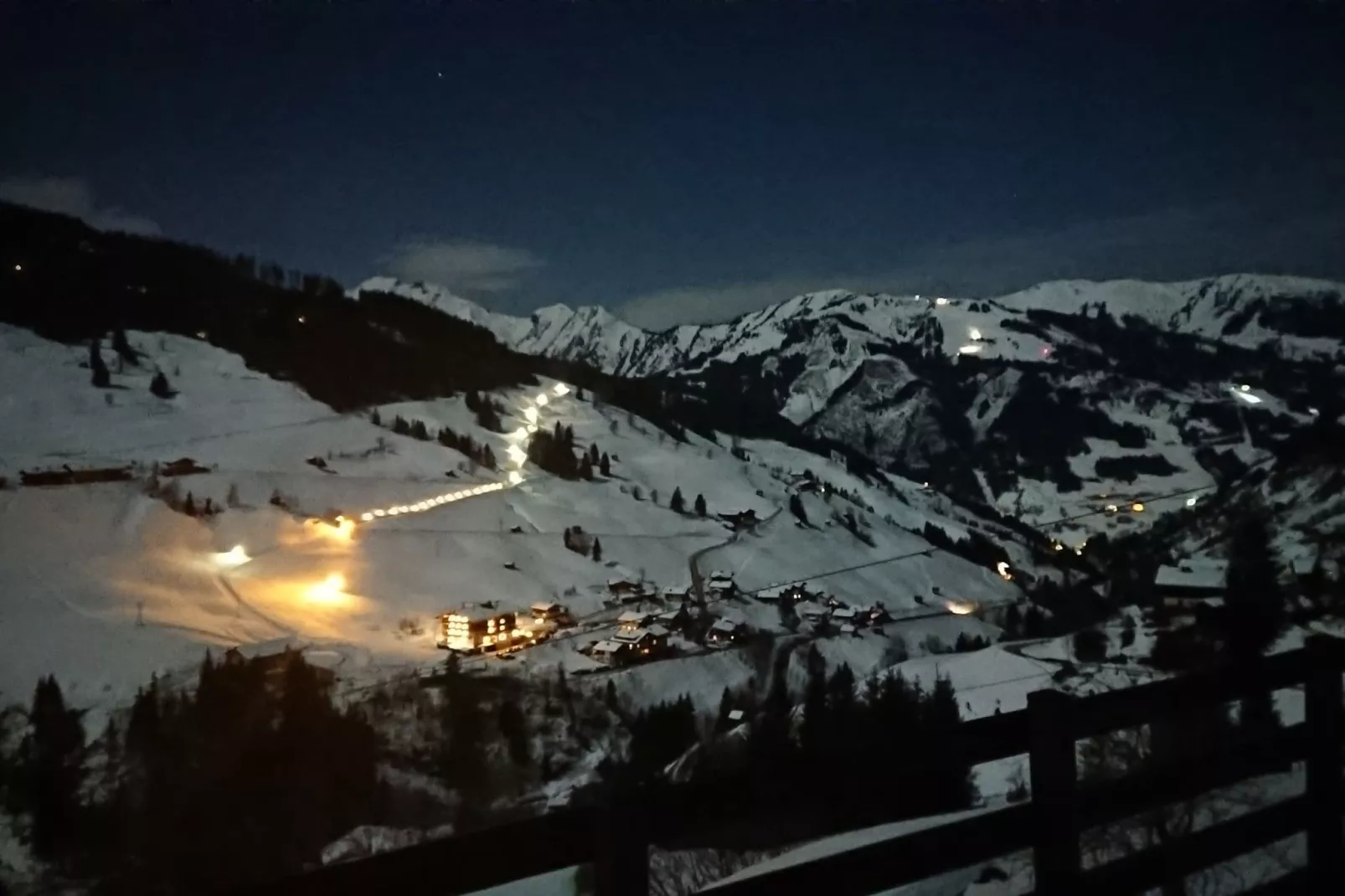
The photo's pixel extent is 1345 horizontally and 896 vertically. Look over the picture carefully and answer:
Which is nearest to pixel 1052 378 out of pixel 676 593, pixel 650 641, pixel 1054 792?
pixel 676 593

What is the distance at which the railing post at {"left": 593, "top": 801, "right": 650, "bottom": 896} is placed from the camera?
195 centimetres

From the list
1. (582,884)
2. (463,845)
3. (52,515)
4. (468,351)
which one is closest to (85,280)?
(52,515)

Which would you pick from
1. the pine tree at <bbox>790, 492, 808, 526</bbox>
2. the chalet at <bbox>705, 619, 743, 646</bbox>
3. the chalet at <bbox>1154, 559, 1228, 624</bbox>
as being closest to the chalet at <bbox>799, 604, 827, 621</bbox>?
the chalet at <bbox>705, 619, 743, 646</bbox>

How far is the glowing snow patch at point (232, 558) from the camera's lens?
473 cm

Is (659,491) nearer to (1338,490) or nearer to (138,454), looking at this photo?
(138,454)

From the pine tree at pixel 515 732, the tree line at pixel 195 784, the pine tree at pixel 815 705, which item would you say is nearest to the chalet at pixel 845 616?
the pine tree at pixel 815 705

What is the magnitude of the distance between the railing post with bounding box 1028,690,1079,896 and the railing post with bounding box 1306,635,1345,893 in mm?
985

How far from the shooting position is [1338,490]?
23.2 ft

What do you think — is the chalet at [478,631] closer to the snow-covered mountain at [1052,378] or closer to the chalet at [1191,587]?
the snow-covered mountain at [1052,378]

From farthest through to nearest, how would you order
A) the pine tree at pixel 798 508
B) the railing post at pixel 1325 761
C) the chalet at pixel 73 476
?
1. the pine tree at pixel 798 508
2. the chalet at pixel 73 476
3. the railing post at pixel 1325 761

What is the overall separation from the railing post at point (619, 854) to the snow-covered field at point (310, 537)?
9.36 ft

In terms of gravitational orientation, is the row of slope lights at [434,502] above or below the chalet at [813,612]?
above

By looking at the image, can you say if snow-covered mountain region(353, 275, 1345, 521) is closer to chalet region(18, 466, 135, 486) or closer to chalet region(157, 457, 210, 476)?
chalet region(157, 457, 210, 476)

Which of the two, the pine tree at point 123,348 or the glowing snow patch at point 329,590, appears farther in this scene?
the pine tree at point 123,348
